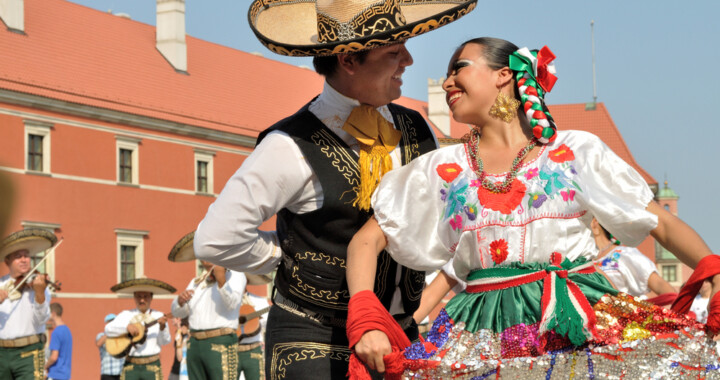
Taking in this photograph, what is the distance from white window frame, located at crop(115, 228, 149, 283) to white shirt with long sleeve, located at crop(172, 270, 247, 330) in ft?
76.7

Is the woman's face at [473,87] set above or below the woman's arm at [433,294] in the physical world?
above

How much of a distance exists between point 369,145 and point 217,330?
32.0 feet

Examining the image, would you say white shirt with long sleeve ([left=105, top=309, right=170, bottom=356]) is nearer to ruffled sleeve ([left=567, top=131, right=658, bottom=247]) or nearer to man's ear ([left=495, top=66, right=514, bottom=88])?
man's ear ([left=495, top=66, right=514, bottom=88])

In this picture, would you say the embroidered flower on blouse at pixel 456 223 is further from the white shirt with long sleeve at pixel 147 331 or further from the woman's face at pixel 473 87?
the white shirt with long sleeve at pixel 147 331

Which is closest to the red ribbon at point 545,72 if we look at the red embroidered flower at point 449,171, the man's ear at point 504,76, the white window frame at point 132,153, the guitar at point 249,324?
the man's ear at point 504,76

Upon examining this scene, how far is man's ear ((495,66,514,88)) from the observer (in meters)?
4.00

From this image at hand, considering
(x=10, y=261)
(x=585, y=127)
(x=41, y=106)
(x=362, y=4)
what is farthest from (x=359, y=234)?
(x=585, y=127)

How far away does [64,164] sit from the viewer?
35.1 meters

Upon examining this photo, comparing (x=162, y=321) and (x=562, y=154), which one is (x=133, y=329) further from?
(x=562, y=154)

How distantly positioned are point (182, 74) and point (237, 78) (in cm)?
344

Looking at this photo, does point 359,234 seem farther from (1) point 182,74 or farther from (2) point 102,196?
(1) point 182,74

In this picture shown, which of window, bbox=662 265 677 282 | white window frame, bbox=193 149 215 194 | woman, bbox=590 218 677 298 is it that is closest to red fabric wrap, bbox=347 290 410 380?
woman, bbox=590 218 677 298

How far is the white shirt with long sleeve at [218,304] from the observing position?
13711mm

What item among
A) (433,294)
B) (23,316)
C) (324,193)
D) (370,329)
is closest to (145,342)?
(23,316)
